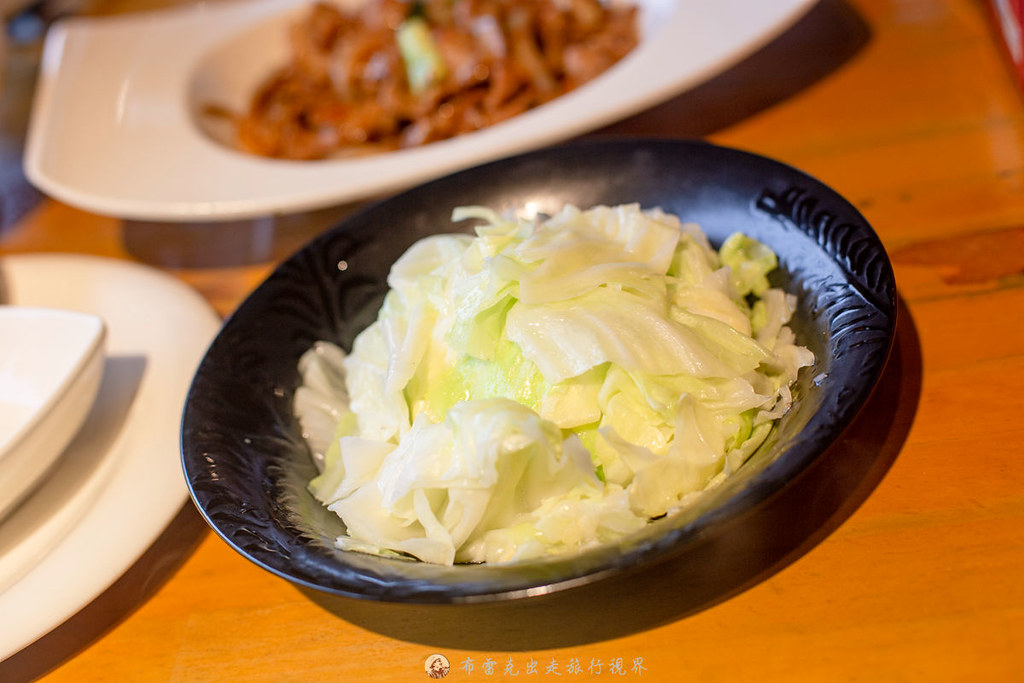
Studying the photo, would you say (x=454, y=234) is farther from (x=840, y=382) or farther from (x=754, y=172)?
(x=840, y=382)

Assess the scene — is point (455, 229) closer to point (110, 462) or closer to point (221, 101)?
point (110, 462)

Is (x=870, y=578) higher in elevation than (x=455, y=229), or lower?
lower

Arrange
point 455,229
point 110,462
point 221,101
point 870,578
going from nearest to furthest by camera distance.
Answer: point 870,578
point 110,462
point 455,229
point 221,101

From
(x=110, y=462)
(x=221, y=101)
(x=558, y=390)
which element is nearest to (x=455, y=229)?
(x=558, y=390)

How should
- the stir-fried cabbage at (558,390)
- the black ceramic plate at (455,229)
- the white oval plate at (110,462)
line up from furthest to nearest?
the white oval plate at (110,462)
the stir-fried cabbage at (558,390)
the black ceramic plate at (455,229)

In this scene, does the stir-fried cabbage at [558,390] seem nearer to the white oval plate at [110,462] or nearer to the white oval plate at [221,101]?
the white oval plate at [110,462]

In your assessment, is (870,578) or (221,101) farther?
(221,101)

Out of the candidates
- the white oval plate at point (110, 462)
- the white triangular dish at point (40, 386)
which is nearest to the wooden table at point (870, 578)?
the white oval plate at point (110, 462)
